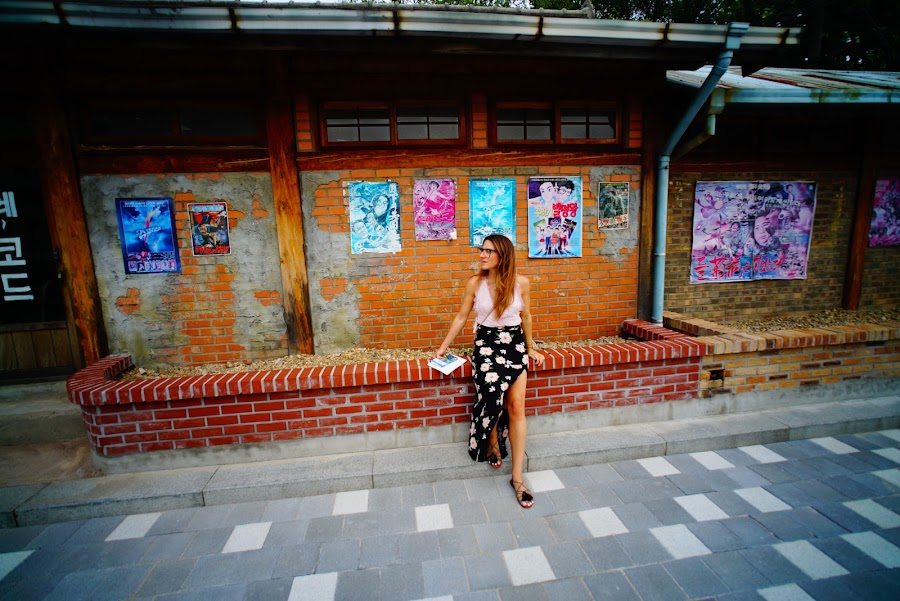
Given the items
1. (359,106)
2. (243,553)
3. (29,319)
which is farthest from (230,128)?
(243,553)

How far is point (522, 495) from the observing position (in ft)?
9.45

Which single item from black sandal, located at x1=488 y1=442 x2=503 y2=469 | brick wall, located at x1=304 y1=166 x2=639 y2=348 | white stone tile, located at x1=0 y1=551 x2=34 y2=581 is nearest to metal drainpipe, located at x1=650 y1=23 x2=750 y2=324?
brick wall, located at x1=304 y1=166 x2=639 y2=348

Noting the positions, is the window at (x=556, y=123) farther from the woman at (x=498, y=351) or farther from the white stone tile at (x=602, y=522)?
Answer: the white stone tile at (x=602, y=522)

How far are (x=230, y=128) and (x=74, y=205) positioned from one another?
1668 mm

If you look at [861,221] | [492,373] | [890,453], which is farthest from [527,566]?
[861,221]

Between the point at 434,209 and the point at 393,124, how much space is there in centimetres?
96

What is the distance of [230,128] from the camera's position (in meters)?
4.00

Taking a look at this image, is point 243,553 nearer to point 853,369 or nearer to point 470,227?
point 470,227

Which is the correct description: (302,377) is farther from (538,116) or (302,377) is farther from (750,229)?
(750,229)

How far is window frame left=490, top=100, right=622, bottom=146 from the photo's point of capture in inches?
166

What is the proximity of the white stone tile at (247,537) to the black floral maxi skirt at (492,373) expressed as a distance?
1.58m

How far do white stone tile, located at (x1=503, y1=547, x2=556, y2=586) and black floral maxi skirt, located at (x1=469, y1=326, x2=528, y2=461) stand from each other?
0.84 m

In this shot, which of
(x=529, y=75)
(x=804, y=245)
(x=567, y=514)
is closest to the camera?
(x=567, y=514)

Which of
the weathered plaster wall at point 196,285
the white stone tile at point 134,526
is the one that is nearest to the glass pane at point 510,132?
the weathered plaster wall at point 196,285
